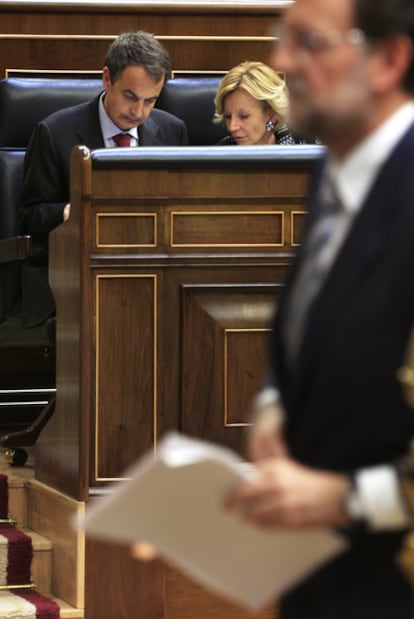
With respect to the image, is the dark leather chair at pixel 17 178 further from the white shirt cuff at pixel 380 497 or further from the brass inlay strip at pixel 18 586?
the white shirt cuff at pixel 380 497

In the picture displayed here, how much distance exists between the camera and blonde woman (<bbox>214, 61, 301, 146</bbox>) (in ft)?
14.3

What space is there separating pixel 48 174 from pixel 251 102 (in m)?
0.64

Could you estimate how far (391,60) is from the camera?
4.37ft

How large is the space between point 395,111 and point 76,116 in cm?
315

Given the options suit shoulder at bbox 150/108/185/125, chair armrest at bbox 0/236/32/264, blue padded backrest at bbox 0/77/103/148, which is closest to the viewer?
chair armrest at bbox 0/236/32/264

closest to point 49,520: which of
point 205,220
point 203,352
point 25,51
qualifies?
point 203,352

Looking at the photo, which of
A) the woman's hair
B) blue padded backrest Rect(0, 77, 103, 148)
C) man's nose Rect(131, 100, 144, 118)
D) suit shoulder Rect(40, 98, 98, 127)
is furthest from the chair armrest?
the woman's hair

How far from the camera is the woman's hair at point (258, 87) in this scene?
4344 mm

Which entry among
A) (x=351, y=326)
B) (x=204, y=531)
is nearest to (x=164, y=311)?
(x=204, y=531)

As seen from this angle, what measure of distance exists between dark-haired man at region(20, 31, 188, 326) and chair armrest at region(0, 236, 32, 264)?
0.06 metres

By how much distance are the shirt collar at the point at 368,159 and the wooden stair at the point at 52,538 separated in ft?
7.47

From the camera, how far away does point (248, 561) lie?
4.60ft

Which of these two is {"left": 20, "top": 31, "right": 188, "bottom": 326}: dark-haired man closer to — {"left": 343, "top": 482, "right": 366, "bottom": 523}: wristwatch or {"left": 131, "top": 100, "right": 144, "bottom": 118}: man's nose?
{"left": 131, "top": 100, "right": 144, "bottom": 118}: man's nose

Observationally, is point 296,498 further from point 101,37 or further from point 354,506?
point 101,37
